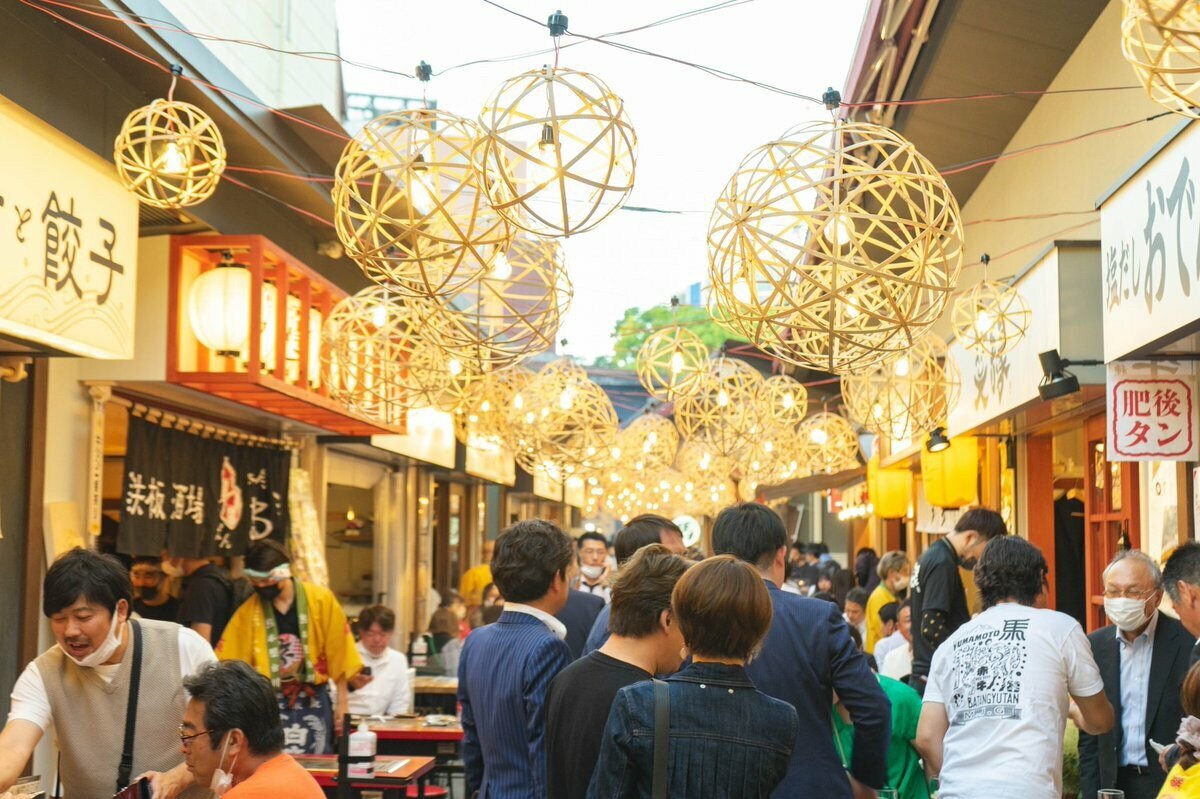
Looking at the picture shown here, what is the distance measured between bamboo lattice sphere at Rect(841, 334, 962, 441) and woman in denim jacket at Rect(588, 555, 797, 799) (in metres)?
6.62

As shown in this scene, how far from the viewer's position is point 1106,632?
531 cm

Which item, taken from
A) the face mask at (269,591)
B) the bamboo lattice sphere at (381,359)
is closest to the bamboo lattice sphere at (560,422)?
the bamboo lattice sphere at (381,359)

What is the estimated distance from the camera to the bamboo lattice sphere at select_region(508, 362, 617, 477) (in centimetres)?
1279

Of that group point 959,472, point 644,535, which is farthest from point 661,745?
point 959,472

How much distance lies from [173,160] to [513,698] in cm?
386

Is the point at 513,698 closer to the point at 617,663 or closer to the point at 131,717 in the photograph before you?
the point at 617,663

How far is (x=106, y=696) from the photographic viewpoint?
176 inches

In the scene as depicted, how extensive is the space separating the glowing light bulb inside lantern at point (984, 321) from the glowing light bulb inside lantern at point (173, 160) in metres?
5.10

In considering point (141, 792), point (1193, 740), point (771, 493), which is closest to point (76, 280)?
point (141, 792)

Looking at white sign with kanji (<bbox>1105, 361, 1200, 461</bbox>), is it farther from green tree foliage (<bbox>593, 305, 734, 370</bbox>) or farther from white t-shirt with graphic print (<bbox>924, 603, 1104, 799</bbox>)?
green tree foliage (<bbox>593, 305, 734, 370</bbox>)

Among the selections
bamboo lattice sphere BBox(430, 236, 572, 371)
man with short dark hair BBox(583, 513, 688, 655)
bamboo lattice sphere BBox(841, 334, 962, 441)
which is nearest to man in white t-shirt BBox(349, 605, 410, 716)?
bamboo lattice sphere BBox(430, 236, 572, 371)

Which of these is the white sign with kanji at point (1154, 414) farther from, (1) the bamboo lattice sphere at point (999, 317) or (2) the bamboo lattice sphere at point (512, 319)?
(2) the bamboo lattice sphere at point (512, 319)

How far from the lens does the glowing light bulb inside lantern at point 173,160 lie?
6779 millimetres

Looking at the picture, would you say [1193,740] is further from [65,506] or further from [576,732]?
[65,506]
